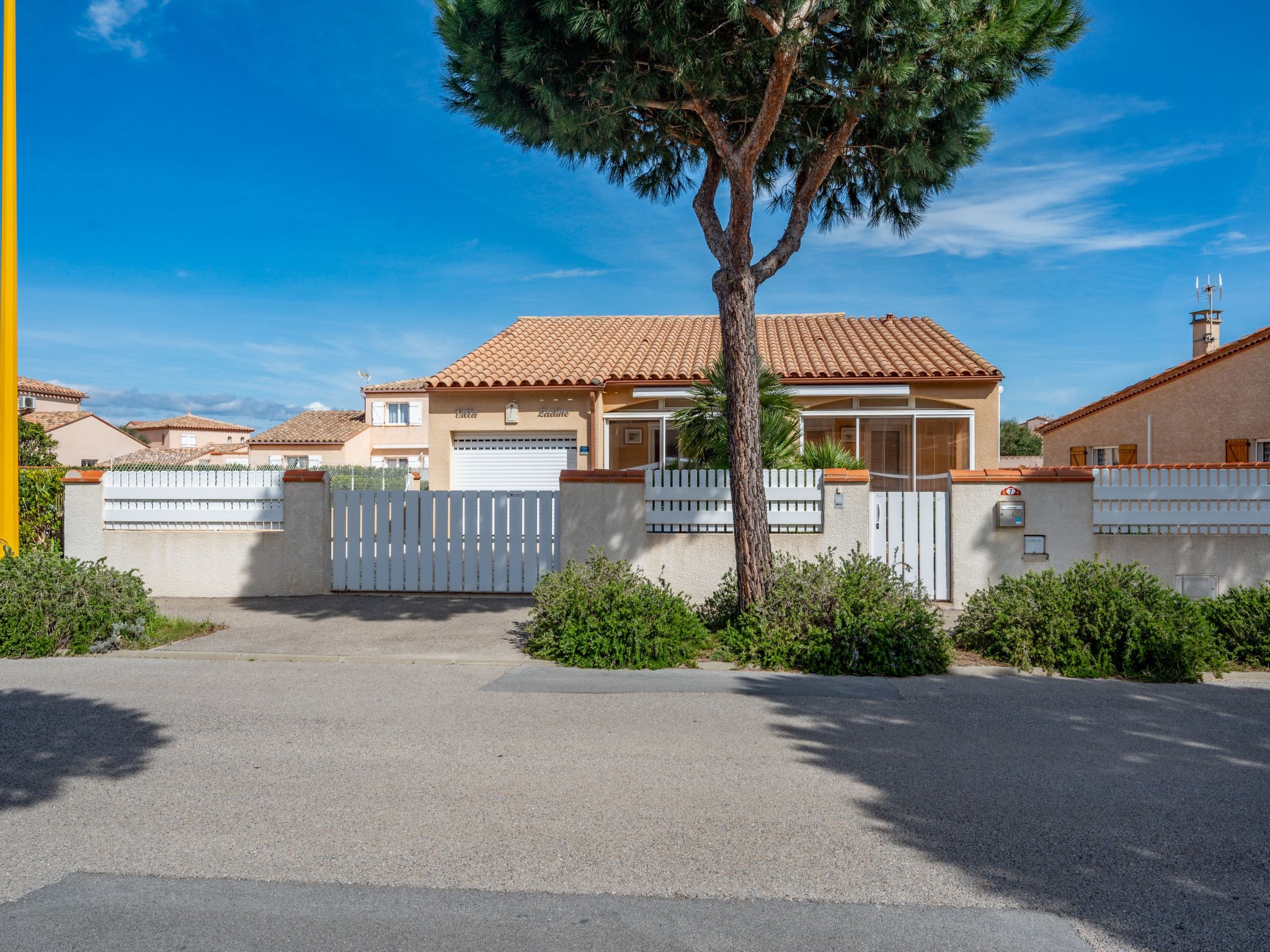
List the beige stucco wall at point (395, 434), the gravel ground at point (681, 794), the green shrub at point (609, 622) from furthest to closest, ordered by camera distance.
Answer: the beige stucco wall at point (395, 434) < the green shrub at point (609, 622) < the gravel ground at point (681, 794)

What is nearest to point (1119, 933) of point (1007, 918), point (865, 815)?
point (1007, 918)

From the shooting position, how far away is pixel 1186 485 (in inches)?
368

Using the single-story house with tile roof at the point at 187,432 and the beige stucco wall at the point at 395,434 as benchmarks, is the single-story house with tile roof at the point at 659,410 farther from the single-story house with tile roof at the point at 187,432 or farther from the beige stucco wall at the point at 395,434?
the single-story house with tile roof at the point at 187,432

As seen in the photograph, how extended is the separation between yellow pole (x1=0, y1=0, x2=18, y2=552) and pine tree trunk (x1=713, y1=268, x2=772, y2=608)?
7496 millimetres

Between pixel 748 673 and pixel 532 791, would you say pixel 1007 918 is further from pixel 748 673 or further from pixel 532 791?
pixel 748 673

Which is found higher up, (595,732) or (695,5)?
(695,5)

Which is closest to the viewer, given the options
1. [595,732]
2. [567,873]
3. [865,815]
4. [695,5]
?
[567,873]

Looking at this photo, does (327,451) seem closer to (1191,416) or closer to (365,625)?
(1191,416)

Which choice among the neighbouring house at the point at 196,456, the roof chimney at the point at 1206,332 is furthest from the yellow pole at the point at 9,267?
the neighbouring house at the point at 196,456

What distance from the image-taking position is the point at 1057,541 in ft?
30.9

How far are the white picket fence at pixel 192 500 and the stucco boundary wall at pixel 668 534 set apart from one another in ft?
12.4

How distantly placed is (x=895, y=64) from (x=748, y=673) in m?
5.49

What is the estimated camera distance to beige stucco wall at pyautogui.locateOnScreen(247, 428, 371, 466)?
157 feet

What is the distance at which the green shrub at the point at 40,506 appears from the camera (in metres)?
11.3
